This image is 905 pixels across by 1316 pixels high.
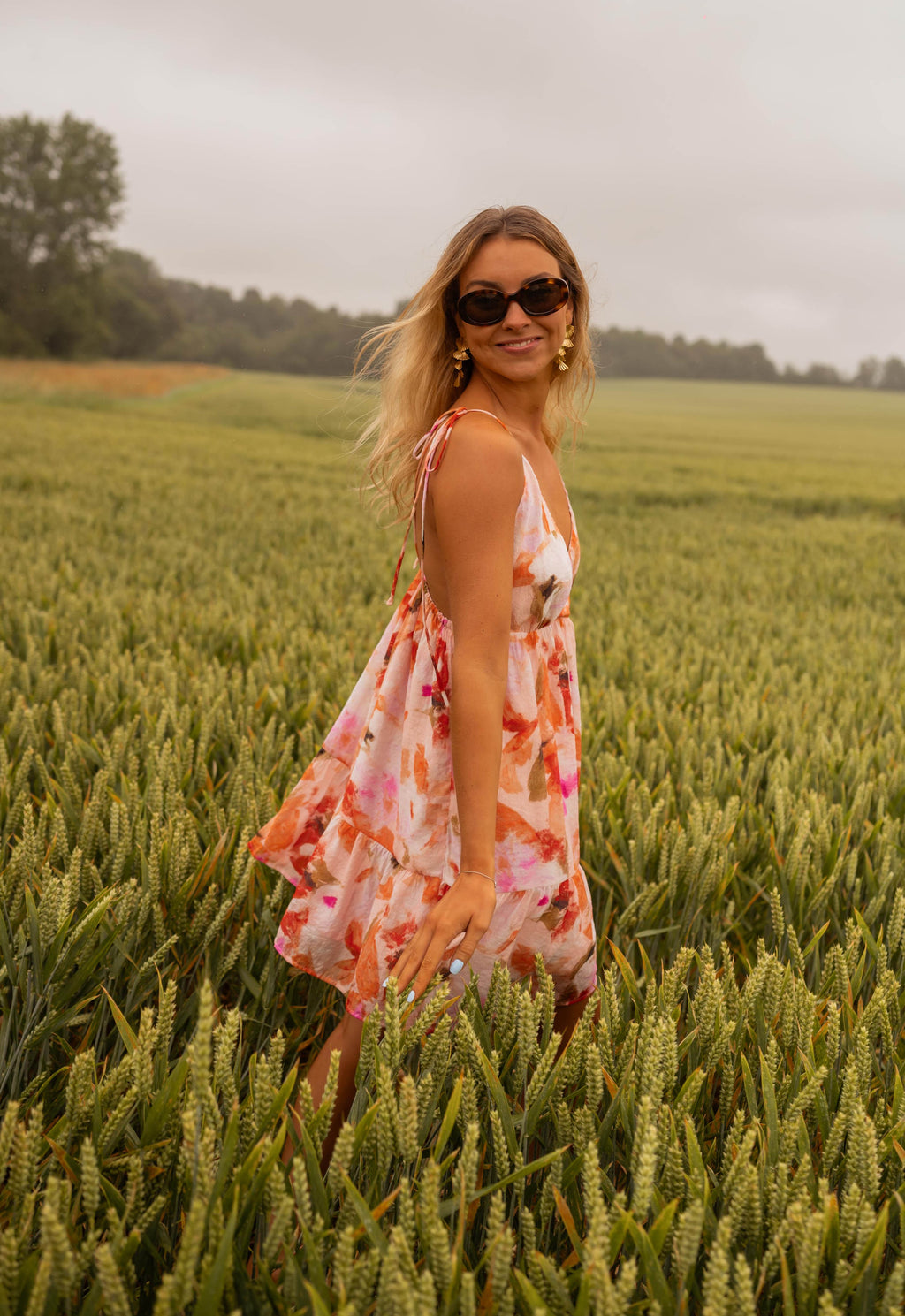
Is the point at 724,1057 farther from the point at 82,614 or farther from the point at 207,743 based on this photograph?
the point at 82,614

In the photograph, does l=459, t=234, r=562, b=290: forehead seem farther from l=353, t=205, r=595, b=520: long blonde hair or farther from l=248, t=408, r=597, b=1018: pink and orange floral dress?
l=248, t=408, r=597, b=1018: pink and orange floral dress

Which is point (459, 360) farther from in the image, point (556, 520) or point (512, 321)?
point (556, 520)

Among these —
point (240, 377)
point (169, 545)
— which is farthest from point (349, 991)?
point (240, 377)

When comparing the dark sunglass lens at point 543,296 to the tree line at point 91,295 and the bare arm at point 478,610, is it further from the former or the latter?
the tree line at point 91,295

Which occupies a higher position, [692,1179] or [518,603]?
[518,603]

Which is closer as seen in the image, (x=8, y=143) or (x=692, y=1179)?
(x=692, y=1179)

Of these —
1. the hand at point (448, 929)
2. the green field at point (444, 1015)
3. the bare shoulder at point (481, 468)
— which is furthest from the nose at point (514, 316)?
the hand at point (448, 929)

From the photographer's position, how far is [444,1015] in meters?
0.99

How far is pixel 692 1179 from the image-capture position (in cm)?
93

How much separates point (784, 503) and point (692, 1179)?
13.2 metres

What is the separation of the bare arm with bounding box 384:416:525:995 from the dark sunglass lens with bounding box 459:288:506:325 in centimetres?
24

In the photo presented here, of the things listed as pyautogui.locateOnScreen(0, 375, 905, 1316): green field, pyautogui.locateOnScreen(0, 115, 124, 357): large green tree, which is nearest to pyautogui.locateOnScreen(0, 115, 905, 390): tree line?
pyautogui.locateOnScreen(0, 115, 124, 357): large green tree

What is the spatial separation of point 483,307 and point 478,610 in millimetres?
474

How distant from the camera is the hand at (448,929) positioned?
3.39ft
